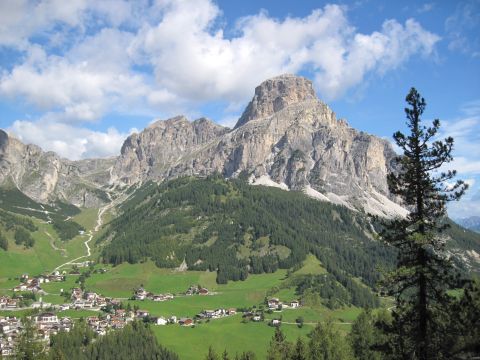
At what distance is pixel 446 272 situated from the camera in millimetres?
31266

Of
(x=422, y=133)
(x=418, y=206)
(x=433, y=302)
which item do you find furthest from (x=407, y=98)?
(x=433, y=302)

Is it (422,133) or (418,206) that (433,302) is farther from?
(422,133)

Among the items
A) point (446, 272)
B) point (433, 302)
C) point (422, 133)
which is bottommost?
point (433, 302)

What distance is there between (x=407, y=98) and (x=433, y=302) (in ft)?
48.5

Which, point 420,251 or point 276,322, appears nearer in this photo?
point 420,251

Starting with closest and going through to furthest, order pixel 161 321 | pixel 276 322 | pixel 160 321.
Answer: pixel 276 322 → pixel 160 321 → pixel 161 321

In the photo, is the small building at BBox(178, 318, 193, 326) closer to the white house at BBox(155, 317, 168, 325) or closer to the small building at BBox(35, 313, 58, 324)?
the white house at BBox(155, 317, 168, 325)

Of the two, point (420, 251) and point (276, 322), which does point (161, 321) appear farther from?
point (420, 251)

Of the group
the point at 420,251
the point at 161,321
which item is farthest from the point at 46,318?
the point at 420,251

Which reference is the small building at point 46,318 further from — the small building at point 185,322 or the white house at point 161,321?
the small building at point 185,322

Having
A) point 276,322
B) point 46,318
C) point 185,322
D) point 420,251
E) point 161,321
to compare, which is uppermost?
point 420,251

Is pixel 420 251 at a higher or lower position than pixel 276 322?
higher

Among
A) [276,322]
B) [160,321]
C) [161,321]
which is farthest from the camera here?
[161,321]

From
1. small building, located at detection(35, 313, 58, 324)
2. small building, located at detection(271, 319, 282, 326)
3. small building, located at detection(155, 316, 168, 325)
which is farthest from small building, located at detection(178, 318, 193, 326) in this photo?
small building, located at detection(35, 313, 58, 324)
